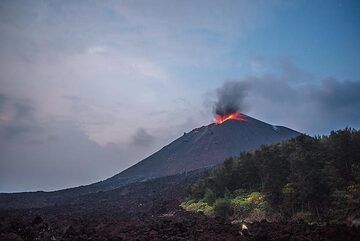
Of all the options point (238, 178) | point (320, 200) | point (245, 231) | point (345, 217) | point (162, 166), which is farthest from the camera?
point (162, 166)

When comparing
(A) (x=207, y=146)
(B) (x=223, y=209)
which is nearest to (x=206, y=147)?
(A) (x=207, y=146)

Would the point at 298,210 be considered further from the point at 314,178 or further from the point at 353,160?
the point at 353,160

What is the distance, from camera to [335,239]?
993 cm

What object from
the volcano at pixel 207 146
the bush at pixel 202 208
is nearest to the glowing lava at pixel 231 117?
the volcano at pixel 207 146

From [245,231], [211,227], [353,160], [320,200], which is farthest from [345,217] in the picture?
[353,160]

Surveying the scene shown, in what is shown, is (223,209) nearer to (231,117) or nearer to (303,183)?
(303,183)

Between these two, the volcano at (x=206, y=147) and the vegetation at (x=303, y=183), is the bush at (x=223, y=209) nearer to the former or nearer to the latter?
the vegetation at (x=303, y=183)

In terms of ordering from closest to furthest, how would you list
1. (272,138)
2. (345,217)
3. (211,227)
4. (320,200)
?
(345,217), (211,227), (320,200), (272,138)

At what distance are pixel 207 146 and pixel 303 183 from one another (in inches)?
3482

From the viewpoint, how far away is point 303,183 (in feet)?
54.2

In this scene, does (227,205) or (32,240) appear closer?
(32,240)

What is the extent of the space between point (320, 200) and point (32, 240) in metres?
12.4

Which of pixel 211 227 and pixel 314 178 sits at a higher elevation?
pixel 314 178

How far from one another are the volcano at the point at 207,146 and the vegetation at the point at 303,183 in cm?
6101
